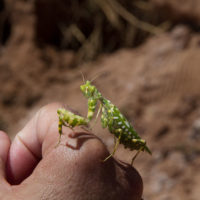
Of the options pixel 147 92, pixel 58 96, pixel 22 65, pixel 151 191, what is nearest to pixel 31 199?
pixel 151 191

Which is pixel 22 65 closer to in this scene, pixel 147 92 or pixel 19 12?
pixel 19 12

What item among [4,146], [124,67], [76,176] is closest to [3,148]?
[4,146]

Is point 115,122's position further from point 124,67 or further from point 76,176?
point 124,67

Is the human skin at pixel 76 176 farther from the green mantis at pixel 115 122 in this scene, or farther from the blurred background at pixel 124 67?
the blurred background at pixel 124 67

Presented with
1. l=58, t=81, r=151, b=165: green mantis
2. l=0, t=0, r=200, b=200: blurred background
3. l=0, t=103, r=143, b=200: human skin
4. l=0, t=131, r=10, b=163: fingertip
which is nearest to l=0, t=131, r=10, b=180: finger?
l=0, t=131, r=10, b=163: fingertip

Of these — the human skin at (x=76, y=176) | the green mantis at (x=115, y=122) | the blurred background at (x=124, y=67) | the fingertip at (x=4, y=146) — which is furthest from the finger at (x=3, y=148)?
the blurred background at (x=124, y=67)

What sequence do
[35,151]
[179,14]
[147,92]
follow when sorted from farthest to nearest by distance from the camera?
[179,14]
[147,92]
[35,151]
